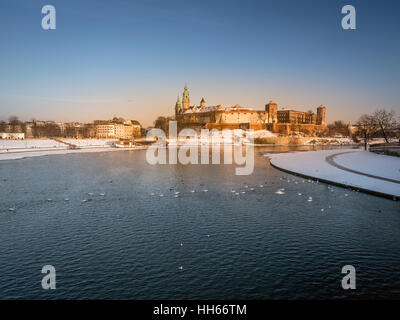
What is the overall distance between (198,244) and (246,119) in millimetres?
141377

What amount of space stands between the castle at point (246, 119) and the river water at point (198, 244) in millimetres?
118427

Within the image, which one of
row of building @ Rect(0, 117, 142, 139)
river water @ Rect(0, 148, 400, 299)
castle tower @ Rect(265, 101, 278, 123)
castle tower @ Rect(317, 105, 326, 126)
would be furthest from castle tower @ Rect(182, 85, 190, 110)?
river water @ Rect(0, 148, 400, 299)

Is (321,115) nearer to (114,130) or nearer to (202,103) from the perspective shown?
(202,103)

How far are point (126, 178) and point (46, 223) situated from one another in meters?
13.6

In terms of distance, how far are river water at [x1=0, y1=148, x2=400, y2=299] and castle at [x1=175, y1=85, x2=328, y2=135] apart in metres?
118

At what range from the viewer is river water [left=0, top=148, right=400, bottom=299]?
27.2ft

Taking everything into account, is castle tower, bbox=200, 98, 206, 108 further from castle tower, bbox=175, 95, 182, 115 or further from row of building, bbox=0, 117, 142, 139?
row of building, bbox=0, 117, 142, 139

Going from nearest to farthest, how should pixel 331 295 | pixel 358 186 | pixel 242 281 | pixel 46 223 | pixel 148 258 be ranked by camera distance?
pixel 331 295 < pixel 242 281 < pixel 148 258 < pixel 46 223 < pixel 358 186

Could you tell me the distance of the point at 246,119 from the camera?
489 ft

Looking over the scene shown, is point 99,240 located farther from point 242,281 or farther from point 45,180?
point 45,180

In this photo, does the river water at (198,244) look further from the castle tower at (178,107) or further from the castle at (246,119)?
the castle tower at (178,107)
